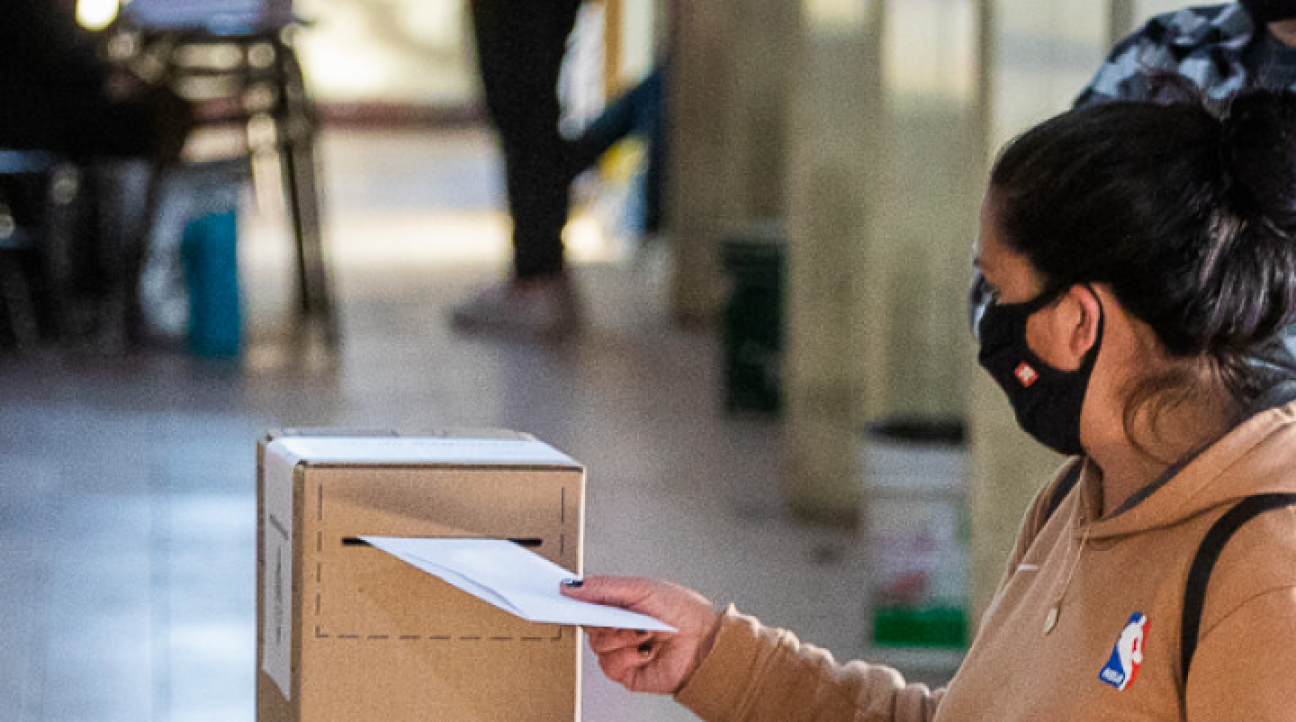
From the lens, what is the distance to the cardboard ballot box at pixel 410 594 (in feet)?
5.86

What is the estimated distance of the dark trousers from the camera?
8.48 m

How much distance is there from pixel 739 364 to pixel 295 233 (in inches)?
94.8

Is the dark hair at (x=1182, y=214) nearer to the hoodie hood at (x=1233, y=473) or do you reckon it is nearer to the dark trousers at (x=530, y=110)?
the hoodie hood at (x=1233, y=473)

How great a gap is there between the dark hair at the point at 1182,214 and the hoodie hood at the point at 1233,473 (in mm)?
92

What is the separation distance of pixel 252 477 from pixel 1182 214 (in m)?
4.59

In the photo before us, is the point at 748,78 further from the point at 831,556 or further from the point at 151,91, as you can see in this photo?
the point at 831,556

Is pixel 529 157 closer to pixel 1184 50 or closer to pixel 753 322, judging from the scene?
pixel 753 322

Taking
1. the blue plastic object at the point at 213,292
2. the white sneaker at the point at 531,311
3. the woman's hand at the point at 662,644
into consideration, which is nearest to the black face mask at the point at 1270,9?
the woman's hand at the point at 662,644

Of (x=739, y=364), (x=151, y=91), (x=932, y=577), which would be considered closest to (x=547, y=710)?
(x=932, y=577)

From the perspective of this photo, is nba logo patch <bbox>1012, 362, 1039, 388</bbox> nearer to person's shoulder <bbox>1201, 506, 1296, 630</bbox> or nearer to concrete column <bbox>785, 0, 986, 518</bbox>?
person's shoulder <bbox>1201, 506, 1296, 630</bbox>

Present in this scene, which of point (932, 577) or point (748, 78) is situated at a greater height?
point (748, 78)

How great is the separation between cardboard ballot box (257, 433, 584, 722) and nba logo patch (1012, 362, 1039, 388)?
44 centimetres

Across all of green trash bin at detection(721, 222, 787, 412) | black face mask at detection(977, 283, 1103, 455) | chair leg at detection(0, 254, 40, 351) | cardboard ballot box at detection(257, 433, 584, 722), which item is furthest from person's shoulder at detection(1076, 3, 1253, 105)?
chair leg at detection(0, 254, 40, 351)

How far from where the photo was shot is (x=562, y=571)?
1.82 meters
